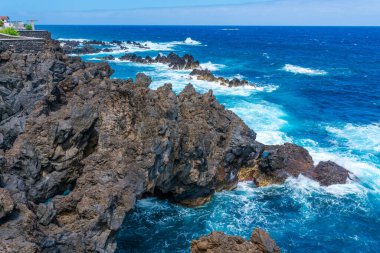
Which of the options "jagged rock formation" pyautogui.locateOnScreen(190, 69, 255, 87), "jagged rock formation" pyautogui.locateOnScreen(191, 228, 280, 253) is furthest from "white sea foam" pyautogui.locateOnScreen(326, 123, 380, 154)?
"jagged rock formation" pyautogui.locateOnScreen(191, 228, 280, 253)

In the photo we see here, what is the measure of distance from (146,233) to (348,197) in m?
16.9

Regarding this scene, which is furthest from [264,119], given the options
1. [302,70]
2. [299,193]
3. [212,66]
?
[302,70]

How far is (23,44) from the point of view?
3719 cm

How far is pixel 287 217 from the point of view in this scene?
26.5 meters

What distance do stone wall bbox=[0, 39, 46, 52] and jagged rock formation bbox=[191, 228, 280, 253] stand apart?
29.0 meters

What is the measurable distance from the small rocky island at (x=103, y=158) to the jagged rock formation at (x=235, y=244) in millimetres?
41

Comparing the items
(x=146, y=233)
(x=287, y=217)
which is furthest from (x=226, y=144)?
(x=146, y=233)

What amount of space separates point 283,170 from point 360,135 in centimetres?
1751

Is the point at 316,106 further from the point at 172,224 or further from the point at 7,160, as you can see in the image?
the point at 7,160

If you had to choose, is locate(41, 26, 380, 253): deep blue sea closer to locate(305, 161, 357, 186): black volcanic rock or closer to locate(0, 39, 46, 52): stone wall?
locate(305, 161, 357, 186): black volcanic rock

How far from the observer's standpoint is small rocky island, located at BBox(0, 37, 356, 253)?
1474cm

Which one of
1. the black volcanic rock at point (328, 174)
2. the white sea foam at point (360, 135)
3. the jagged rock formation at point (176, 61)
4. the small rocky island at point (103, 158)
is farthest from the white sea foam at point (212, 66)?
the small rocky island at point (103, 158)

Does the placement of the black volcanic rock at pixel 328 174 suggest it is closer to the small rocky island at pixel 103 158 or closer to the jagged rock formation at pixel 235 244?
the small rocky island at pixel 103 158

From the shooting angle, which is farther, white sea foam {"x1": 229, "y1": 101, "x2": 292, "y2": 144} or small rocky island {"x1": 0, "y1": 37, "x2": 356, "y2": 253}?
white sea foam {"x1": 229, "y1": 101, "x2": 292, "y2": 144}
